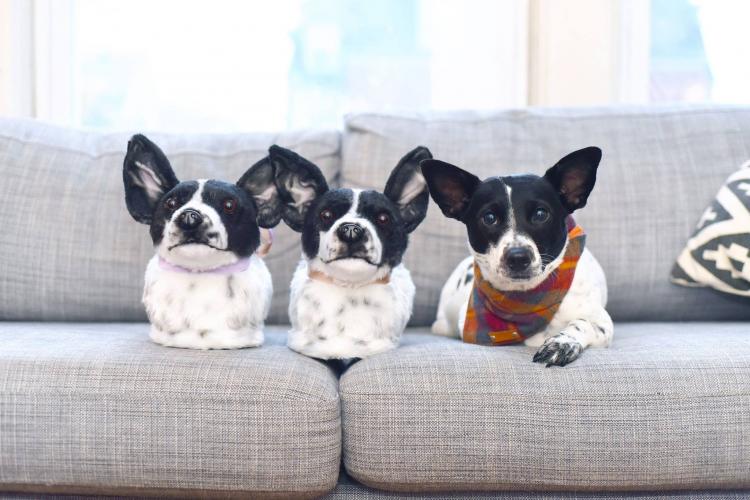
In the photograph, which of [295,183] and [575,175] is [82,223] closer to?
[295,183]

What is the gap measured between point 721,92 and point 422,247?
1.62 meters

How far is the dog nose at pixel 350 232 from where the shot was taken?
1.66 metres

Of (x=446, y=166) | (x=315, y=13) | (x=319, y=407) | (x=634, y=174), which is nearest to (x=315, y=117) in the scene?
(x=315, y=13)

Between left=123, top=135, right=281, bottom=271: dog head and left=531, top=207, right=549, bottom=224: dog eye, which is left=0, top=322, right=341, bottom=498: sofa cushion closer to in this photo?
left=123, top=135, right=281, bottom=271: dog head

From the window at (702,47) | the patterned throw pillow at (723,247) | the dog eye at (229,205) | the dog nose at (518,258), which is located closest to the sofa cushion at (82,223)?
the dog eye at (229,205)

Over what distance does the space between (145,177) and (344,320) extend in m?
0.53

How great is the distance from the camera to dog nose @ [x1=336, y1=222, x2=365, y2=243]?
1655 millimetres

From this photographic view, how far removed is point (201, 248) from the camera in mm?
1689

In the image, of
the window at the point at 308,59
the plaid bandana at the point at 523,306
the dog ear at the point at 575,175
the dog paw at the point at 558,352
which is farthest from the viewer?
the window at the point at 308,59

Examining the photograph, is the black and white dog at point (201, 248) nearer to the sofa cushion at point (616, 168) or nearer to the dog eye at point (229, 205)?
the dog eye at point (229, 205)

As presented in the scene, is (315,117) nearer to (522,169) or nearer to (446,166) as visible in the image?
(522,169)

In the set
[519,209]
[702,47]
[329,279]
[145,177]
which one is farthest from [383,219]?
[702,47]

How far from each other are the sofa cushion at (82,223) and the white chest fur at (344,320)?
0.47 m

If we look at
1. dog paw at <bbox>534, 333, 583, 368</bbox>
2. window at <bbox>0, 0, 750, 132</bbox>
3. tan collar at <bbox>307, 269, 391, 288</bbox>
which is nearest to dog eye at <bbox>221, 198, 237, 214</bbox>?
tan collar at <bbox>307, 269, 391, 288</bbox>
